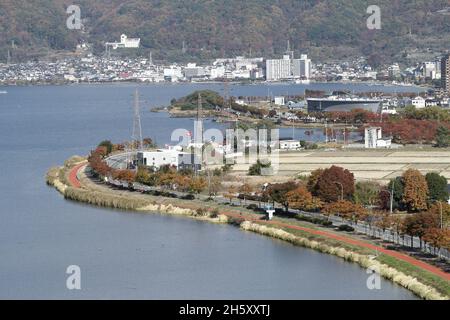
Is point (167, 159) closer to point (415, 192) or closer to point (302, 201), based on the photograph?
point (302, 201)

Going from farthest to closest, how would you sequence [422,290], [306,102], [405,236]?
[306,102] → [405,236] → [422,290]

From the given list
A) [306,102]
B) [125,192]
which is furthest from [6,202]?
[306,102]

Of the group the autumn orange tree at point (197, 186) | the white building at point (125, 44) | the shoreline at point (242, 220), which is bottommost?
the shoreline at point (242, 220)

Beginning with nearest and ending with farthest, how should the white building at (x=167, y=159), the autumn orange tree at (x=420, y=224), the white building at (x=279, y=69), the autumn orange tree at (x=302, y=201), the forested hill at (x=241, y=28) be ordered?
the autumn orange tree at (x=420, y=224) < the autumn orange tree at (x=302, y=201) < the white building at (x=167, y=159) < the white building at (x=279, y=69) < the forested hill at (x=241, y=28)

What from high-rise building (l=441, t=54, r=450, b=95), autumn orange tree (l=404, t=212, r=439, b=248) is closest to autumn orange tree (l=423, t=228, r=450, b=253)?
autumn orange tree (l=404, t=212, r=439, b=248)

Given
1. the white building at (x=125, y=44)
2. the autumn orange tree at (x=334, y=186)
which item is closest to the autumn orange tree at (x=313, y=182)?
the autumn orange tree at (x=334, y=186)

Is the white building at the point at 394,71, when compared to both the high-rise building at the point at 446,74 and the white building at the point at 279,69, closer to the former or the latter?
the white building at the point at 279,69
